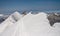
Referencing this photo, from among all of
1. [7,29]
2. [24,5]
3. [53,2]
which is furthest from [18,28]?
[53,2]

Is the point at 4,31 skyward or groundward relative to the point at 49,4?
groundward

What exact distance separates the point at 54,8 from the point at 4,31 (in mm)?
1010

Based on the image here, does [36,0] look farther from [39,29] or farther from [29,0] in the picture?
[39,29]

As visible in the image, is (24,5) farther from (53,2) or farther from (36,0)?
(53,2)

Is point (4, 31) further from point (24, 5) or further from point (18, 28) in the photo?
point (24, 5)

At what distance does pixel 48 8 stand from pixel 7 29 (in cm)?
98

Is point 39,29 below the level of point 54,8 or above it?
below

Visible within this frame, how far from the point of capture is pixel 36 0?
1230mm

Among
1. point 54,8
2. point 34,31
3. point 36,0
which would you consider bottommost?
point 34,31

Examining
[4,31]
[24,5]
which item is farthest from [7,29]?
[24,5]

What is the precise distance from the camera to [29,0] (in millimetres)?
1200

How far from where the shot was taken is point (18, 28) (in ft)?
1.01

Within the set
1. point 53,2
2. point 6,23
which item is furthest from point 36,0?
point 6,23

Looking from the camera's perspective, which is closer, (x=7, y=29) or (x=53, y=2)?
(x=7, y=29)
